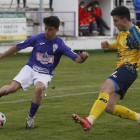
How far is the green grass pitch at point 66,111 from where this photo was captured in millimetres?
5219

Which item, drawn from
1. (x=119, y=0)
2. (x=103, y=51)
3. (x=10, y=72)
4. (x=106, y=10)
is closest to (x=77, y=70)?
(x=10, y=72)

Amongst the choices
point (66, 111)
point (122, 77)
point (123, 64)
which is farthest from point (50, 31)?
point (66, 111)

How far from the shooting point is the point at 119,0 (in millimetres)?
22891

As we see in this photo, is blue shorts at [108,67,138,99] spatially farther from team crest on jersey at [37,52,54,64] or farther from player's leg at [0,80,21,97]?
player's leg at [0,80,21,97]

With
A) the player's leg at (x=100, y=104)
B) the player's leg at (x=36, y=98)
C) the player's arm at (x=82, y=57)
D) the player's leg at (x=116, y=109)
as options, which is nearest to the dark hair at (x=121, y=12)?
the player's arm at (x=82, y=57)

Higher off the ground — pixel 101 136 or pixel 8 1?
pixel 8 1

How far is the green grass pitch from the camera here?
5.22 meters

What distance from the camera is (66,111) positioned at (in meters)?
6.68

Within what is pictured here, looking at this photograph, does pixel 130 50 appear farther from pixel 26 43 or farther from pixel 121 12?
pixel 26 43

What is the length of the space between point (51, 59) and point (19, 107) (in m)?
1.76

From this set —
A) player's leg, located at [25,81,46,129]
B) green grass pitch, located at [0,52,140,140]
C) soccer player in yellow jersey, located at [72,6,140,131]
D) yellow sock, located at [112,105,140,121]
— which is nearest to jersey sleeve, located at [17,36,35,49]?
player's leg, located at [25,81,46,129]

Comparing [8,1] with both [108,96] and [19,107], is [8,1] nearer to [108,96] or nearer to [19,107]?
[19,107]

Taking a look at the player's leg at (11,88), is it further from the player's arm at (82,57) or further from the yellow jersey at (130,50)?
the yellow jersey at (130,50)

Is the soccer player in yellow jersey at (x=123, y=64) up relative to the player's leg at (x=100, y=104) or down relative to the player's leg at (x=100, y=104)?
up
